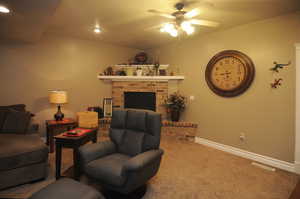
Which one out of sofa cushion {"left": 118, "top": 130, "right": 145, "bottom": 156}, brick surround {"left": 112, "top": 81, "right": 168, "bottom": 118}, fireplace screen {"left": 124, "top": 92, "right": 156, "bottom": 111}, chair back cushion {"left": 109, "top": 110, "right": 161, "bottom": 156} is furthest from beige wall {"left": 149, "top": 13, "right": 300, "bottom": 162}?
sofa cushion {"left": 118, "top": 130, "right": 145, "bottom": 156}

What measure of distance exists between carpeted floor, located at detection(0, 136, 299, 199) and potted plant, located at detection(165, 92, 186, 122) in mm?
1173

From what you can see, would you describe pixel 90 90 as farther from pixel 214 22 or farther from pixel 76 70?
pixel 214 22

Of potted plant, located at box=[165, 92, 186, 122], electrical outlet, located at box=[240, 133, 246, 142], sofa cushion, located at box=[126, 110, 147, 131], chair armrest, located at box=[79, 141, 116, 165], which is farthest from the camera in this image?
potted plant, located at box=[165, 92, 186, 122]

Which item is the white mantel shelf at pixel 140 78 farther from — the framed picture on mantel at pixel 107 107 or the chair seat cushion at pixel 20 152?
the chair seat cushion at pixel 20 152

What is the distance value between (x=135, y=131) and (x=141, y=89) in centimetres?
253

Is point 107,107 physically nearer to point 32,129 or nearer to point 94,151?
point 32,129

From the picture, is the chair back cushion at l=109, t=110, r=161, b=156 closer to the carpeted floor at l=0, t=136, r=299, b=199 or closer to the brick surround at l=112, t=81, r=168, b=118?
the carpeted floor at l=0, t=136, r=299, b=199

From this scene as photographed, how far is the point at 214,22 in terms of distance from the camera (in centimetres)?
329

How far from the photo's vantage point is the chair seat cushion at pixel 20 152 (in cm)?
216

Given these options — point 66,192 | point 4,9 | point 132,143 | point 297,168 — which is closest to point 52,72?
point 4,9

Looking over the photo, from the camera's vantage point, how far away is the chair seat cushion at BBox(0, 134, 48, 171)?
2161 mm

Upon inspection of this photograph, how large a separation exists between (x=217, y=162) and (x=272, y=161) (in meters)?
0.95

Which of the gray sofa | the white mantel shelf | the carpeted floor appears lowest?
the carpeted floor

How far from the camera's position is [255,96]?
10.7 ft
